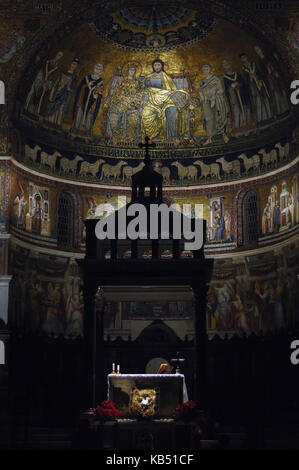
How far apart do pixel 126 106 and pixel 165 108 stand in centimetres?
172

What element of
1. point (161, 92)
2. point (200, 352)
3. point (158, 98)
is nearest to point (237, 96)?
point (161, 92)

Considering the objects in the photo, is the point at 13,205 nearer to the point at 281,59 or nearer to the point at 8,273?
the point at 8,273

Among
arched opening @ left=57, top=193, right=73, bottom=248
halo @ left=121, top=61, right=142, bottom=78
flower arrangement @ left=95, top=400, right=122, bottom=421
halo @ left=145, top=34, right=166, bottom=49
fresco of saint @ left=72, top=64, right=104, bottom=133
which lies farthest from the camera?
halo @ left=121, top=61, right=142, bottom=78

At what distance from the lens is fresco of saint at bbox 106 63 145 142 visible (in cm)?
3388

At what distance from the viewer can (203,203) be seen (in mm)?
33938

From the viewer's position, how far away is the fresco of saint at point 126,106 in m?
33.9

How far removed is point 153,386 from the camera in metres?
22.2

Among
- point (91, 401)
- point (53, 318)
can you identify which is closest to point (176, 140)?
point (53, 318)

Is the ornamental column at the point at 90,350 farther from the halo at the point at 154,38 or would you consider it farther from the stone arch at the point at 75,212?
the halo at the point at 154,38

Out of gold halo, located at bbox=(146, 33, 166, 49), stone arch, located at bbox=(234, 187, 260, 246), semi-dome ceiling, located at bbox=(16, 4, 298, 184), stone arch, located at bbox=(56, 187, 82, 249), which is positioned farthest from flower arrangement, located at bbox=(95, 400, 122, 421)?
gold halo, located at bbox=(146, 33, 166, 49)

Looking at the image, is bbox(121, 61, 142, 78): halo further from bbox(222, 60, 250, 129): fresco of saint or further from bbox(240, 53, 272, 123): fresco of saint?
bbox(240, 53, 272, 123): fresco of saint

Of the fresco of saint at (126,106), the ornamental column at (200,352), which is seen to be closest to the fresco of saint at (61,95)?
the fresco of saint at (126,106)

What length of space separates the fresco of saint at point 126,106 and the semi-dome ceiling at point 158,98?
4 centimetres

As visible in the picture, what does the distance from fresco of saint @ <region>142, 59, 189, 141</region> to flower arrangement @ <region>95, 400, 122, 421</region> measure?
16.0 metres
